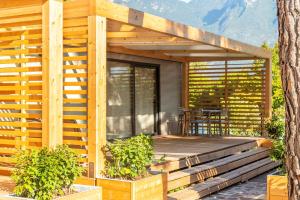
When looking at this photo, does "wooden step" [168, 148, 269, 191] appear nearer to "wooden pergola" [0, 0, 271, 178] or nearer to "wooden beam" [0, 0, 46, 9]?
"wooden pergola" [0, 0, 271, 178]

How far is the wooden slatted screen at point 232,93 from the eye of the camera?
15992 mm

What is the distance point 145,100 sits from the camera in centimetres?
1464

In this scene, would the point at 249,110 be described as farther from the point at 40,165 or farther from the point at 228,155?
the point at 40,165

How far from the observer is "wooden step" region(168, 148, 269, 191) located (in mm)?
8387

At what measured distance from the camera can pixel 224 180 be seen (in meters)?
9.49

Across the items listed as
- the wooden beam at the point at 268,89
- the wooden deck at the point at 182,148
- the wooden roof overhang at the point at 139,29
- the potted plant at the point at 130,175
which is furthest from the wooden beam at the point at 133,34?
the wooden beam at the point at 268,89

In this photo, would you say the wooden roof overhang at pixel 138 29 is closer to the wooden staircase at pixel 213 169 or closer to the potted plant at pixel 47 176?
the potted plant at pixel 47 176

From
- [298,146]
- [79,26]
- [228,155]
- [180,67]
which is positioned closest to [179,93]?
[180,67]

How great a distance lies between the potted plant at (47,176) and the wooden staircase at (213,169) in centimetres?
239

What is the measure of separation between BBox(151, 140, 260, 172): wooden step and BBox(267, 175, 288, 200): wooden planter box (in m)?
2.29

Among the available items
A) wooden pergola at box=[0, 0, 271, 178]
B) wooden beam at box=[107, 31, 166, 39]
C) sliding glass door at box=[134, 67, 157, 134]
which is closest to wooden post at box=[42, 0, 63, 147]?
wooden pergola at box=[0, 0, 271, 178]

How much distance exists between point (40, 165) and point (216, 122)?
33.7 ft

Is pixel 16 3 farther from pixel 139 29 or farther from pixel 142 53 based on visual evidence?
pixel 142 53

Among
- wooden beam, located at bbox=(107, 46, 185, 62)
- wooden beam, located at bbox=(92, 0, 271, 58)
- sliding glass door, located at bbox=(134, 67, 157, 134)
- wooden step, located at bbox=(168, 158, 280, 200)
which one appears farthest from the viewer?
sliding glass door, located at bbox=(134, 67, 157, 134)
